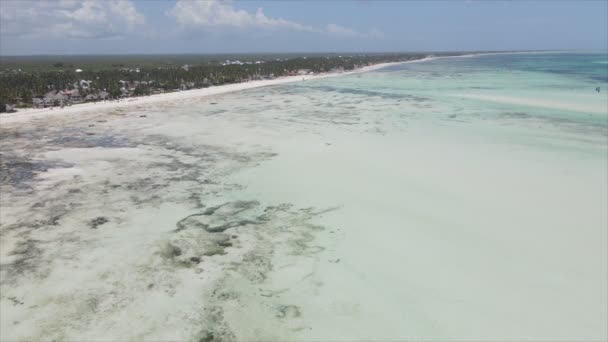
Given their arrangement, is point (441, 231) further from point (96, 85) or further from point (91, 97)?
point (96, 85)

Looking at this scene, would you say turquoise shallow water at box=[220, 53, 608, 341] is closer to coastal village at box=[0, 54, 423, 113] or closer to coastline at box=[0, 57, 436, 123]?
coastline at box=[0, 57, 436, 123]

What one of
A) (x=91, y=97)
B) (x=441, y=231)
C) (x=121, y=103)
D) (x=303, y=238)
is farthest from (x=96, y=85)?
(x=441, y=231)

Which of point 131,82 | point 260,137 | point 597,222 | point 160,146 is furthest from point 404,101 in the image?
point 131,82

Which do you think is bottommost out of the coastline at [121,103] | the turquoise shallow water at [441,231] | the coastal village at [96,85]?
the turquoise shallow water at [441,231]

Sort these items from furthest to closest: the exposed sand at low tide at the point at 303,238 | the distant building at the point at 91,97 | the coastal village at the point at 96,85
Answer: the distant building at the point at 91,97, the coastal village at the point at 96,85, the exposed sand at low tide at the point at 303,238

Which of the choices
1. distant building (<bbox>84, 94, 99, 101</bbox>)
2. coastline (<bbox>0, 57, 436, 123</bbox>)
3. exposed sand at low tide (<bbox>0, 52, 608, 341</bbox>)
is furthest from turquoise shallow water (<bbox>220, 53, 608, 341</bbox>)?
distant building (<bbox>84, 94, 99, 101</bbox>)

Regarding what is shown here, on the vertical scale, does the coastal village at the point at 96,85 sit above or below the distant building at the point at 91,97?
above

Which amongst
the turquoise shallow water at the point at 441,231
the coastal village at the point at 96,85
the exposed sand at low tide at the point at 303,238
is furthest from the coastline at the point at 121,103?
the turquoise shallow water at the point at 441,231

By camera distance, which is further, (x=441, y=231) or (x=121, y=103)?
(x=121, y=103)

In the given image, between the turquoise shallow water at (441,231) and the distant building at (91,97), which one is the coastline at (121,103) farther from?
the turquoise shallow water at (441,231)
